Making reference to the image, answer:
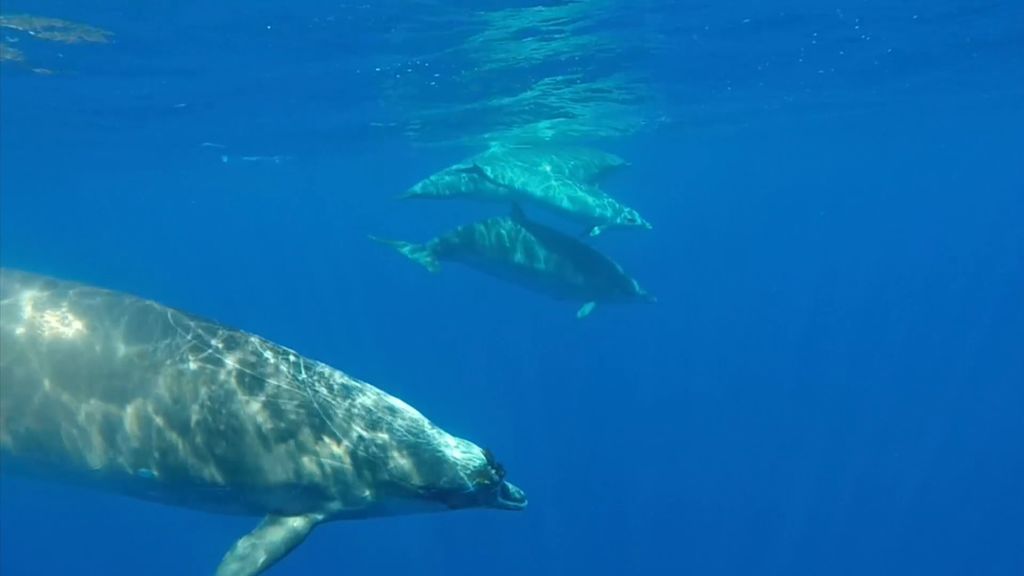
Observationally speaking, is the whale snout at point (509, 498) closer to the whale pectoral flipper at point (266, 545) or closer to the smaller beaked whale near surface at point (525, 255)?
the whale pectoral flipper at point (266, 545)

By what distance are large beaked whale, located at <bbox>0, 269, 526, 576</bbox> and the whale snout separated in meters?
0.11

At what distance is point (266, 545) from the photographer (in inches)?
346

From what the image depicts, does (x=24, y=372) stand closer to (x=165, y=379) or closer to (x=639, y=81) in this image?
(x=165, y=379)

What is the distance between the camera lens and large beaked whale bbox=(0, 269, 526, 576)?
925 cm

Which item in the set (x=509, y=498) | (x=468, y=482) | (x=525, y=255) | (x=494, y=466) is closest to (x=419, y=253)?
(x=525, y=255)

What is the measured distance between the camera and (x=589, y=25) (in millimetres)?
21219

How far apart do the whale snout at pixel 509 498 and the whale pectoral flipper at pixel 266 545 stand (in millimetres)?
1826

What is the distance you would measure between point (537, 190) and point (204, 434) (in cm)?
1590

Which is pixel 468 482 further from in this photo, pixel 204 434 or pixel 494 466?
pixel 204 434

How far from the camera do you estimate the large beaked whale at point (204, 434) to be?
30.3 feet

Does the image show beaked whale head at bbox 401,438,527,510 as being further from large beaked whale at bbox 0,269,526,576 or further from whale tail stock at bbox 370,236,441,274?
whale tail stock at bbox 370,236,441,274

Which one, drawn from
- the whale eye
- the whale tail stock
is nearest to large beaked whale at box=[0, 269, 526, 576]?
the whale eye

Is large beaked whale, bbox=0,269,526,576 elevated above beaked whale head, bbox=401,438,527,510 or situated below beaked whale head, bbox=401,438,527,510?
above

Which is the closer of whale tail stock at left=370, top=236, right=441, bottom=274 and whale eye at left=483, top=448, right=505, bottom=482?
whale eye at left=483, top=448, right=505, bottom=482
